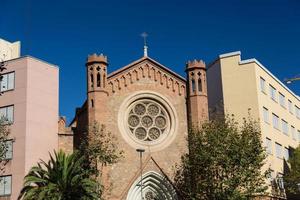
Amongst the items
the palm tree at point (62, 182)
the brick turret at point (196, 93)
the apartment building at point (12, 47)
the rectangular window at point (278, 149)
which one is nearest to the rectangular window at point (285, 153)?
the rectangular window at point (278, 149)

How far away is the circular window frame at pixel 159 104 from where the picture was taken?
154ft

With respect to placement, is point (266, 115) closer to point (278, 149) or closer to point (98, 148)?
point (278, 149)

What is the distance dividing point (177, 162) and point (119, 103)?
7.55 metres

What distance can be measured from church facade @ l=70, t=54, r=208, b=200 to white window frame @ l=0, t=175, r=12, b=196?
6.83 m

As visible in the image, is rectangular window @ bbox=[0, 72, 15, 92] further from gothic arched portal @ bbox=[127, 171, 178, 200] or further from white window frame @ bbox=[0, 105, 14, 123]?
gothic arched portal @ bbox=[127, 171, 178, 200]

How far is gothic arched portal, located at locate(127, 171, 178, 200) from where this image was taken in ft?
151

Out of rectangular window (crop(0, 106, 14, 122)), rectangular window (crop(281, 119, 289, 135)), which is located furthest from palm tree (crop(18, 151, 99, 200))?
rectangular window (crop(281, 119, 289, 135))

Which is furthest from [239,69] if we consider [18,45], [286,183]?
[18,45]

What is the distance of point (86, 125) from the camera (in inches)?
1832

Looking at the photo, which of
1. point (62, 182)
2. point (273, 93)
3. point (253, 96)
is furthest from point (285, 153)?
point (62, 182)

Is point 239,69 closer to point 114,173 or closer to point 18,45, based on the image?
point 114,173

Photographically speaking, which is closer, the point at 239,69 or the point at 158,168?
the point at 158,168

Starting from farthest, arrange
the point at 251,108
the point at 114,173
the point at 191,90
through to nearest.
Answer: the point at 251,108 < the point at 191,90 < the point at 114,173

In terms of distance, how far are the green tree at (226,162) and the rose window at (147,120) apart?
5.36 meters
